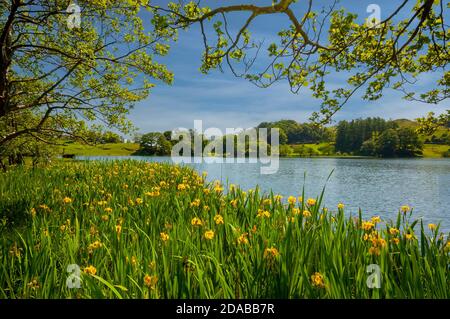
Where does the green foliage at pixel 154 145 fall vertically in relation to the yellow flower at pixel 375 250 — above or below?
above

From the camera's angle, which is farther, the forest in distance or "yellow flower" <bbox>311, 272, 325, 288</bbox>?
the forest in distance

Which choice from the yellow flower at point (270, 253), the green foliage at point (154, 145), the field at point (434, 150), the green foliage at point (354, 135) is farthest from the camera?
the green foliage at point (354, 135)

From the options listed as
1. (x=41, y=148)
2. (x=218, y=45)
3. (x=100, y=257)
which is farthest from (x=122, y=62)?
(x=41, y=148)

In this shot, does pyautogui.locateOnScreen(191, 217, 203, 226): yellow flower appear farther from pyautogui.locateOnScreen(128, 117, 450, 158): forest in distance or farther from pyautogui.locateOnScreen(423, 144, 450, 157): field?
pyautogui.locateOnScreen(423, 144, 450, 157): field

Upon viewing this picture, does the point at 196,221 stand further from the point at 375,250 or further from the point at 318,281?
the point at 375,250

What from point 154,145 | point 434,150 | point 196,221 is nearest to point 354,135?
point 434,150

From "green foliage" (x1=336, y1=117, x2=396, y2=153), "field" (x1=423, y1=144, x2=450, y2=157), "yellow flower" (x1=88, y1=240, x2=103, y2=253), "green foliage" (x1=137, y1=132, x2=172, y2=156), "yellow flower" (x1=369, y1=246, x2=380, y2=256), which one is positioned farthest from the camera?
"green foliage" (x1=336, y1=117, x2=396, y2=153)

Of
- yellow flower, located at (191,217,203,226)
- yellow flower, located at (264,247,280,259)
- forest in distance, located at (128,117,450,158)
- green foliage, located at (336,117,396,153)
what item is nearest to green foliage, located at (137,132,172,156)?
forest in distance, located at (128,117,450,158)

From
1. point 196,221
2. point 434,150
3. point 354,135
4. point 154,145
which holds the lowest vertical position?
point 196,221

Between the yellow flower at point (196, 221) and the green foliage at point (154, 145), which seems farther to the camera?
the green foliage at point (154, 145)

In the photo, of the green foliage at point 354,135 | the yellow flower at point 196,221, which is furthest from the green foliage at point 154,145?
the yellow flower at point 196,221

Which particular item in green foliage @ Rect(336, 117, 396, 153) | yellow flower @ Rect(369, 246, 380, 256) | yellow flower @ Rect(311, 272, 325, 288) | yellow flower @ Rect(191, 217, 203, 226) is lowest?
yellow flower @ Rect(311, 272, 325, 288)

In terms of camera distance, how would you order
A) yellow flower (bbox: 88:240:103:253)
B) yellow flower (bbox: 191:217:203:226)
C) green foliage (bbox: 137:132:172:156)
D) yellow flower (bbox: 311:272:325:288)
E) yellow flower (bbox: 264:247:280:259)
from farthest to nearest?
green foliage (bbox: 137:132:172:156) → yellow flower (bbox: 191:217:203:226) → yellow flower (bbox: 88:240:103:253) → yellow flower (bbox: 264:247:280:259) → yellow flower (bbox: 311:272:325:288)

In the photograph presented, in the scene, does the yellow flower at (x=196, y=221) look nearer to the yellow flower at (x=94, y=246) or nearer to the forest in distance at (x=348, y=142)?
the yellow flower at (x=94, y=246)
